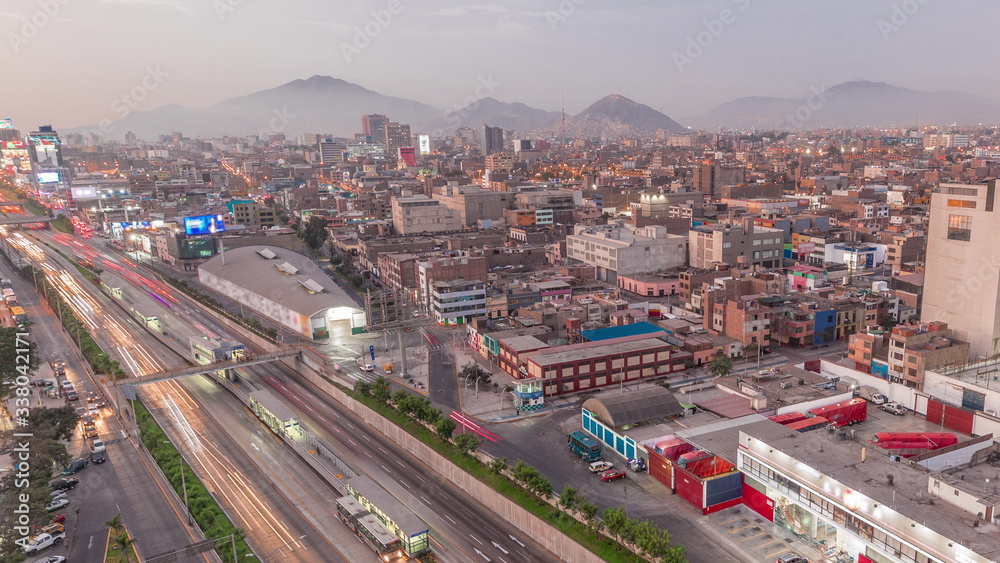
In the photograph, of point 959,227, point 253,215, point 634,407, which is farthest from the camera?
point 253,215

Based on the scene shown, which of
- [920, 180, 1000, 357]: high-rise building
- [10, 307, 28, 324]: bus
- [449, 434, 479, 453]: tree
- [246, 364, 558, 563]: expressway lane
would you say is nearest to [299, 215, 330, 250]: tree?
[10, 307, 28, 324]: bus

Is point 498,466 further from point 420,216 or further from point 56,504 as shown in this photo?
point 420,216

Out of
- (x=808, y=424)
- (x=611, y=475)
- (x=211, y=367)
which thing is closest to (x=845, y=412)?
(x=808, y=424)

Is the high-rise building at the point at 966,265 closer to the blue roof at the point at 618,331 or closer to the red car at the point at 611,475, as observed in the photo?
the blue roof at the point at 618,331

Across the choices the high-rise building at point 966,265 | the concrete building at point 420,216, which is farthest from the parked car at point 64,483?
the concrete building at point 420,216

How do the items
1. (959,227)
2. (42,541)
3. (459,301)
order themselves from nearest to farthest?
(42,541) < (959,227) < (459,301)

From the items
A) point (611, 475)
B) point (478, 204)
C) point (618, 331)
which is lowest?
point (611, 475)

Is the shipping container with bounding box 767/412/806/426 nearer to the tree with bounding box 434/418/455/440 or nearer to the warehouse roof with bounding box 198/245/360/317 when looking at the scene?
the tree with bounding box 434/418/455/440
